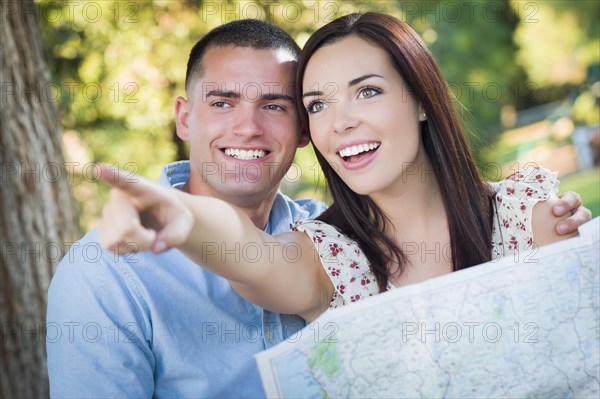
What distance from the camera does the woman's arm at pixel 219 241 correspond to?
4.77 ft

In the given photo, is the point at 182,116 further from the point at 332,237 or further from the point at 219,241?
the point at 219,241

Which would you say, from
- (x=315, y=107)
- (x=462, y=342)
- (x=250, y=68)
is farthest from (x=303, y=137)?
(x=462, y=342)

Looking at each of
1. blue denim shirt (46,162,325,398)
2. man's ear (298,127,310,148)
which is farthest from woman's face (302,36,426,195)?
blue denim shirt (46,162,325,398)

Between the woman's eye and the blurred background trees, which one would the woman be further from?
the blurred background trees

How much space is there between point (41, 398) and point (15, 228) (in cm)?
76

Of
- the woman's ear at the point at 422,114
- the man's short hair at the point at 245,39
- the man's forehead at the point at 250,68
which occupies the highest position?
the man's short hair at the point at 245,39

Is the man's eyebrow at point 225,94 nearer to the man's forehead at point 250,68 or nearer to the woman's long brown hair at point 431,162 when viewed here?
the man's forehead at point 250,68

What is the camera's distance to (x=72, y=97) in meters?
5.39

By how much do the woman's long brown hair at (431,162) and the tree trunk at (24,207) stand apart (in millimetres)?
1436

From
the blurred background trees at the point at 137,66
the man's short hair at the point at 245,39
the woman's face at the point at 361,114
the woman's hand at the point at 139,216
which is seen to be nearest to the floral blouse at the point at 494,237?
the woman's face at the point at 361,114

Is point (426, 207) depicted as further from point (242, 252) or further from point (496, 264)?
point (242, 252)

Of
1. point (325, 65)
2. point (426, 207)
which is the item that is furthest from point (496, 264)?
point (325, 65)

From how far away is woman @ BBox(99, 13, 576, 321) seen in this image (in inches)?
92.3

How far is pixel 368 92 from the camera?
237 cm
